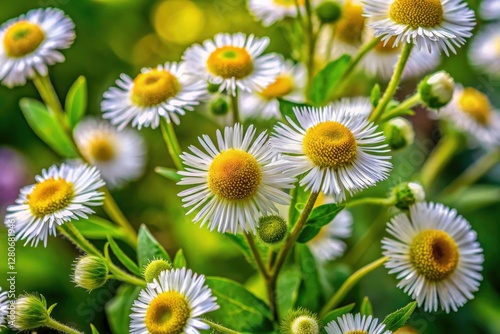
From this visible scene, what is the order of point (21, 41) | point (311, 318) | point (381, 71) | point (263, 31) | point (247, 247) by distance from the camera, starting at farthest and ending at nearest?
point (263, 31)
point (381, 71)
point (21, 41)
point (247, 247)
point (311, 318)

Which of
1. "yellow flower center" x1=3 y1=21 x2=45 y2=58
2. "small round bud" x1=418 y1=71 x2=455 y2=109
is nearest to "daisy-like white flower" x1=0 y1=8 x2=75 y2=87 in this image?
"yellow flower center" x1=3 y1=21 x2=45 y2=58

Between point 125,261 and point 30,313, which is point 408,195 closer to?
point 125,261

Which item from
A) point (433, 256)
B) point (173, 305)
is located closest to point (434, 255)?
point (433, 256)

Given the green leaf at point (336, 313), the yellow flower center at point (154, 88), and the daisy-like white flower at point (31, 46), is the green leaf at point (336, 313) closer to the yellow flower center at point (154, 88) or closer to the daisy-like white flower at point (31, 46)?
the yellow flower center at point (154, 88)

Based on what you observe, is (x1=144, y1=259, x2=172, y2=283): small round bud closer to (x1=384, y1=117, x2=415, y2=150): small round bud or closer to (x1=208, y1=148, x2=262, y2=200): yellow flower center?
(x1=208, y1=148, x2=262, y2=200): yellow flower center

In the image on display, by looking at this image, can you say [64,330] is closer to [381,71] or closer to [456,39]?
[456,39]

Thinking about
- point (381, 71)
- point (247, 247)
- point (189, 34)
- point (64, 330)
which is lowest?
point (64, 330)

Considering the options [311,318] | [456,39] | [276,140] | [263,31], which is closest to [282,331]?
[311,318]
